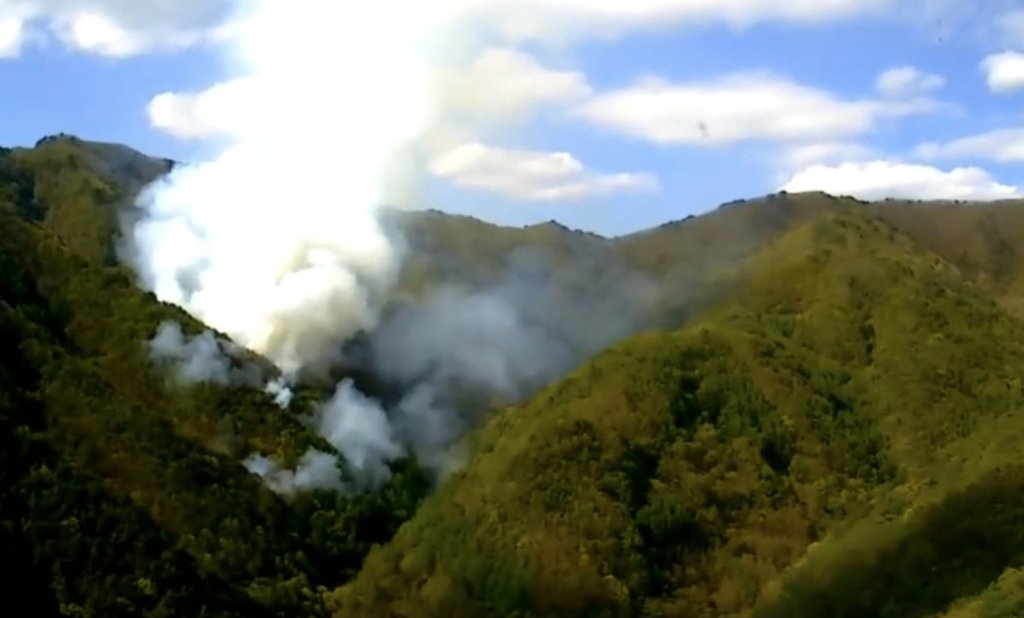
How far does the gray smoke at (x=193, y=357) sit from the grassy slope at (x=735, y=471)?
95.8 feet

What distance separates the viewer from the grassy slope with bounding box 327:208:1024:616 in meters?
144

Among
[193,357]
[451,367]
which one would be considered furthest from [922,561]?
[193,357]

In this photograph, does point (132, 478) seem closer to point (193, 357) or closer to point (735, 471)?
point (193, 357)

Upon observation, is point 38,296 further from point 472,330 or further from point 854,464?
point 854,464

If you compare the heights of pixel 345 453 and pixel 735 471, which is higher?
pixel 345 453

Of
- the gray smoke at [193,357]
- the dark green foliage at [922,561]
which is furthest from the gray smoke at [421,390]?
the dark green foliage at [922,561]

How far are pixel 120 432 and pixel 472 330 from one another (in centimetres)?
6071

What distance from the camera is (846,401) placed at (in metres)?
176

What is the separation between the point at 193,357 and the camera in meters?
164

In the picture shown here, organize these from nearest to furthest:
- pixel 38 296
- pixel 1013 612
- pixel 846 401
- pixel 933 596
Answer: pixel 1013 612
pixel 933 596
pixel 38 296
pixel 846 401

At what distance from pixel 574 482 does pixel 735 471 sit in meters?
21.9

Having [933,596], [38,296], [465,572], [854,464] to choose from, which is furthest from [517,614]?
[38,296]

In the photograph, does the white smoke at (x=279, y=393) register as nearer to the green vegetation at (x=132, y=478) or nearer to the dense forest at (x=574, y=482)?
the dense forest at (x=574, y=482)

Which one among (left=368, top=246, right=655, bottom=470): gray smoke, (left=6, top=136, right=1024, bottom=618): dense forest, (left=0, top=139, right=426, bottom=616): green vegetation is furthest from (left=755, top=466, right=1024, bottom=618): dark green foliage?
(left=368, top=246, right=655, bottom=470): gray smoke
